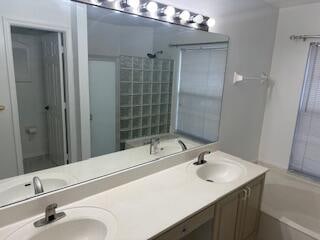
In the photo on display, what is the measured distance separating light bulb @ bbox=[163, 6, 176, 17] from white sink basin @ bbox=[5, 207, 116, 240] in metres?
1.39

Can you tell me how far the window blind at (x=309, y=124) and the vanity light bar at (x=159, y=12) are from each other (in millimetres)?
1363

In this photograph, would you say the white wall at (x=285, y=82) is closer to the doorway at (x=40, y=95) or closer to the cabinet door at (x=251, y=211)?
the cabinet door at (x=251, y=211)

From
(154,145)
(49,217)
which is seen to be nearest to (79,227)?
(49,217)

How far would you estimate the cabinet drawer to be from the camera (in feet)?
3.83

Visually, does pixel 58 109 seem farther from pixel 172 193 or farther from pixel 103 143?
pixel 172 193

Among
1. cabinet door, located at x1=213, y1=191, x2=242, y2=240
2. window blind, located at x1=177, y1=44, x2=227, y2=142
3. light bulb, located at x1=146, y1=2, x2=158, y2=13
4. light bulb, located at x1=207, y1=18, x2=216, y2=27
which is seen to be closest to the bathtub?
cabinet door, located at x1=213, y1=191, x2=242, y2=240

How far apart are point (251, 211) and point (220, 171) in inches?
15.4

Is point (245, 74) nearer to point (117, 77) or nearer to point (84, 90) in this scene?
point (117, 77)

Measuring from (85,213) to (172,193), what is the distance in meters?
0.53

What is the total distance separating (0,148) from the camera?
113cm

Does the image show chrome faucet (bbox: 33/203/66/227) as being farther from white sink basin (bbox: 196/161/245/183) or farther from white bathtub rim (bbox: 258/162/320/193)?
white bathtub rim (bbox: 258/162/320/193)

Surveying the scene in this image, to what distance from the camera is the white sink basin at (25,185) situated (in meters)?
1.15

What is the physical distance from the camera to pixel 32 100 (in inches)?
46.9

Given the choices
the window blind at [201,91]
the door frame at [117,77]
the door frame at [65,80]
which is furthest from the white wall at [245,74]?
the door frame at [65,80]
